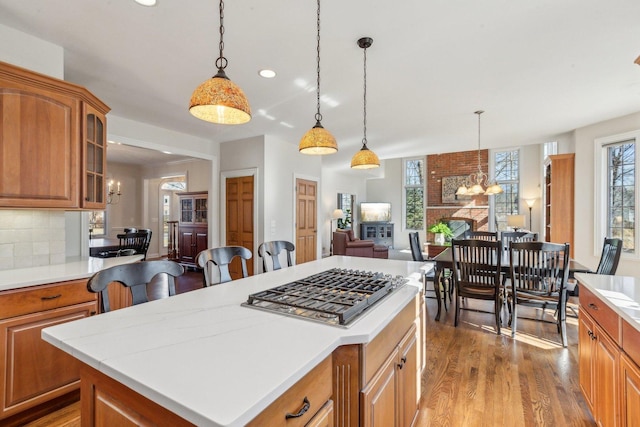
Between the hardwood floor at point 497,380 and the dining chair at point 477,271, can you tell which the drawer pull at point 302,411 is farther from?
the dining chair at point 477,271

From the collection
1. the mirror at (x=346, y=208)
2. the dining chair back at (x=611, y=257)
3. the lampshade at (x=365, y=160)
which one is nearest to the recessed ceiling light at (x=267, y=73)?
the lampshade at (x=365, y=160)

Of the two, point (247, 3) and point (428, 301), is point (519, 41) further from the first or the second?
point (428, 301)

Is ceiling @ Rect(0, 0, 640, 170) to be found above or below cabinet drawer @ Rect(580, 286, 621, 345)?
above

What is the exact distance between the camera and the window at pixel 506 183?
892 cm

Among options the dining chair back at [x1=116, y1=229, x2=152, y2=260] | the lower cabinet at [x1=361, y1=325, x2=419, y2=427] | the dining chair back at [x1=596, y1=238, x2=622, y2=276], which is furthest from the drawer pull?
the dining chair back at [x1=116, y1=229, x2=152, y2=260]

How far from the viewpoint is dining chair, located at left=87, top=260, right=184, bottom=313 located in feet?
4.32

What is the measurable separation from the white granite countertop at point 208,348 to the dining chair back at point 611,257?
274cm

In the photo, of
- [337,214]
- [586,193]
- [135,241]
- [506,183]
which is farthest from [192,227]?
[506,183]

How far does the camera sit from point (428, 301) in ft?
14.9

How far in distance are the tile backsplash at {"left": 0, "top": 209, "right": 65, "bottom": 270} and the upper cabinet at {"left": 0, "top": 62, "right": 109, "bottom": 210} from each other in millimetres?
295

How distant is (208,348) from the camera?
3.03 feet

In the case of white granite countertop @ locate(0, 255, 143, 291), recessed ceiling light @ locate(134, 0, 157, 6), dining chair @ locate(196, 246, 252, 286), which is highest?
recessed ceiling light @ locate(134, 0, 157, 6)

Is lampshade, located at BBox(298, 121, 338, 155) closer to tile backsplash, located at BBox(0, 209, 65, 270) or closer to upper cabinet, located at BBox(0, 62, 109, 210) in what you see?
upper cabinet, located at BBox(0, 62, 109, 210)

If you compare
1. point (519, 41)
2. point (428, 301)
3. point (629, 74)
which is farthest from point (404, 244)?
point (519, 41)
